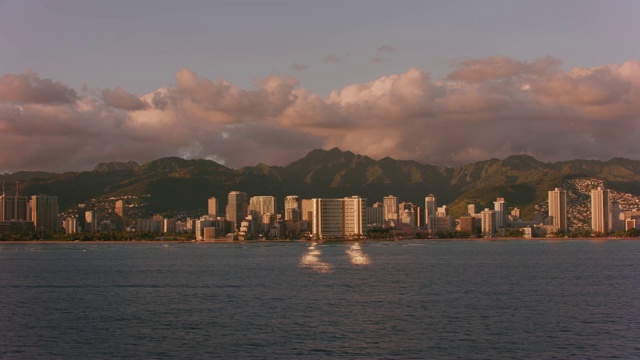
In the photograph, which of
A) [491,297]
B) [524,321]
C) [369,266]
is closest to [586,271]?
[369,266]

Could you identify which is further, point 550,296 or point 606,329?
point 550,296

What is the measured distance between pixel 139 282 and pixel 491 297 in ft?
186

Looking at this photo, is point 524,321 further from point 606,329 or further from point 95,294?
point 95,294

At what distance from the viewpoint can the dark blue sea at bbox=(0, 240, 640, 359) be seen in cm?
6053

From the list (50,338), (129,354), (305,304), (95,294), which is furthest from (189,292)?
(129,354)

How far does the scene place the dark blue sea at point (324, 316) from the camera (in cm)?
6053

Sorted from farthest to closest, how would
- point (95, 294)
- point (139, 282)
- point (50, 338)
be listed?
point (139, 282) → point (95, 294) → point (50, 338)

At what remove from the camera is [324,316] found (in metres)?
77.6

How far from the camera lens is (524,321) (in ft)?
241

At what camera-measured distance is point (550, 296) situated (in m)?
95.3

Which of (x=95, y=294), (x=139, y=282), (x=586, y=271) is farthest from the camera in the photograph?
(x=586, y=271)

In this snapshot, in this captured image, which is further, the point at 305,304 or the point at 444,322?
the point at 305,304

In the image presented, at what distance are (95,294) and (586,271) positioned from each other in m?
88.8

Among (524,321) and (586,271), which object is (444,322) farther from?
(586,271)
